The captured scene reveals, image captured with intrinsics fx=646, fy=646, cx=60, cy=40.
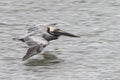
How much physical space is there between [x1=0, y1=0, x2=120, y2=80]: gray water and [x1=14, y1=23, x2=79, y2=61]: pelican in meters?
0.32

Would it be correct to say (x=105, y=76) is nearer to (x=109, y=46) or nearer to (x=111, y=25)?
(x=109, y=46)

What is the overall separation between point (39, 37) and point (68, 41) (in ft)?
4.65

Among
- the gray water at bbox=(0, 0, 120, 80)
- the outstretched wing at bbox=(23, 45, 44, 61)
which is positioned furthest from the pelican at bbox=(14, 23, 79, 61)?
the gray water at bbox=(0, 0, 120, 80)

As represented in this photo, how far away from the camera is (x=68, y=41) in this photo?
45.5ft

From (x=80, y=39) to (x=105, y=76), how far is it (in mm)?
2611

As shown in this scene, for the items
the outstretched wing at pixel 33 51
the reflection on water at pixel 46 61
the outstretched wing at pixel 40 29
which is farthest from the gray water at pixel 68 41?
the outstretched wing at pixel 40 29

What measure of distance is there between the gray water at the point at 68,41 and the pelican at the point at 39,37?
12.4 inches

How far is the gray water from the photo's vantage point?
464 inches

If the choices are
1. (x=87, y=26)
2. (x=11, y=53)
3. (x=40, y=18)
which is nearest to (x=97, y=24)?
(x=87, y=26)

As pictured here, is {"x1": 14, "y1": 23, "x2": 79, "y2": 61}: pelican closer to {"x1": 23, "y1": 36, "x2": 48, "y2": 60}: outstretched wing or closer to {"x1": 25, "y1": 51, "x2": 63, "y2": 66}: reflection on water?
{"x1": 23, "y1": 36, "x2": 48, "y2": 60}: outstretched wing

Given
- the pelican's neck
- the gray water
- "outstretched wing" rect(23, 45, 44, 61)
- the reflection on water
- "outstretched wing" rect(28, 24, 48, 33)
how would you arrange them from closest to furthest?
the gray water → "outstretched wing" rect(23, 45, 44, 61) → the reflection on water → the pelican's neck → "outstretched wing" rect(28, 24, 48, 33)

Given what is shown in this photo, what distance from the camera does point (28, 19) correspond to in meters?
15.5

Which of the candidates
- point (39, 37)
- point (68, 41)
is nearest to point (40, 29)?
point (39, 37)

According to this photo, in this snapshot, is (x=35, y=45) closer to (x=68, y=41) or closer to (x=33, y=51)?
(x=33, y=51)
